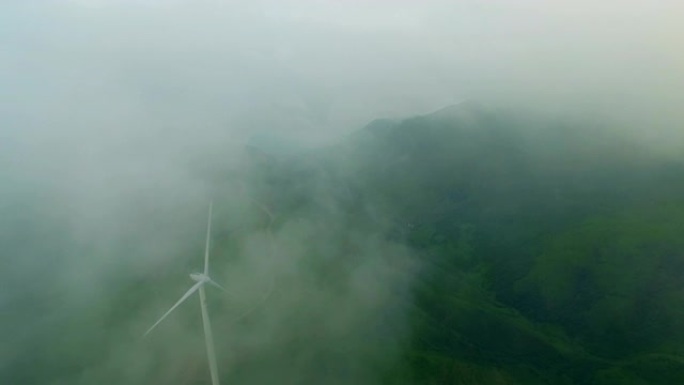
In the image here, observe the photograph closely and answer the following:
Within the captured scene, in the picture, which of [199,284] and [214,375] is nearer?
[214,375]

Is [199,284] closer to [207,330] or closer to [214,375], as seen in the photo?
[207,330]

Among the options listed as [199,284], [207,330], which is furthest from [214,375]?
[199,284]

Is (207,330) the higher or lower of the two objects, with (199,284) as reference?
lower

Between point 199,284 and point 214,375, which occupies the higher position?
point 199,284
